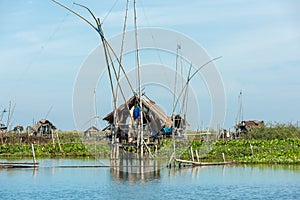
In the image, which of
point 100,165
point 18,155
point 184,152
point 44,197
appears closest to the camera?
point 44,197

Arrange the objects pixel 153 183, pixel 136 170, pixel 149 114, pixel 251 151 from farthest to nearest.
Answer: pixel 149 114
pixel 251 151
pixel 136 170
pixel 153 183

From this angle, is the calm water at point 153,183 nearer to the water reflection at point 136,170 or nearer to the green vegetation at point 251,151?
the water reflection at point 136,170

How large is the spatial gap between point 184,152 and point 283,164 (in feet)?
15.8

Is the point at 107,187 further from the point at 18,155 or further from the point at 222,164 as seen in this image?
the point at 18,155

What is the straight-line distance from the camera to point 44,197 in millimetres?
15570

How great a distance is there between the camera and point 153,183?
1836cm

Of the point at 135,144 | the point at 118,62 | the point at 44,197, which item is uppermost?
the point at 118,62

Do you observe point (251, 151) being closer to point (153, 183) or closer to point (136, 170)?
point (136, 170)

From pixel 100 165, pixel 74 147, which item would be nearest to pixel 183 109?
pixel 100 165

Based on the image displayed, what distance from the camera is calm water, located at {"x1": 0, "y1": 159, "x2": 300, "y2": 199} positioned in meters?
16.1

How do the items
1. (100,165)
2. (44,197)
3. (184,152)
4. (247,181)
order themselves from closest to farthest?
(44,197) < (247,181) < (100,165) < (184,152)

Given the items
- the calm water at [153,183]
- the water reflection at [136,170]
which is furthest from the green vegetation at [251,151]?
the water reflection at [136,170]

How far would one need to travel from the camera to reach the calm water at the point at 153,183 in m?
16.1

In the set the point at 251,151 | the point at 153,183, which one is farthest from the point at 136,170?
the point at 251,151
